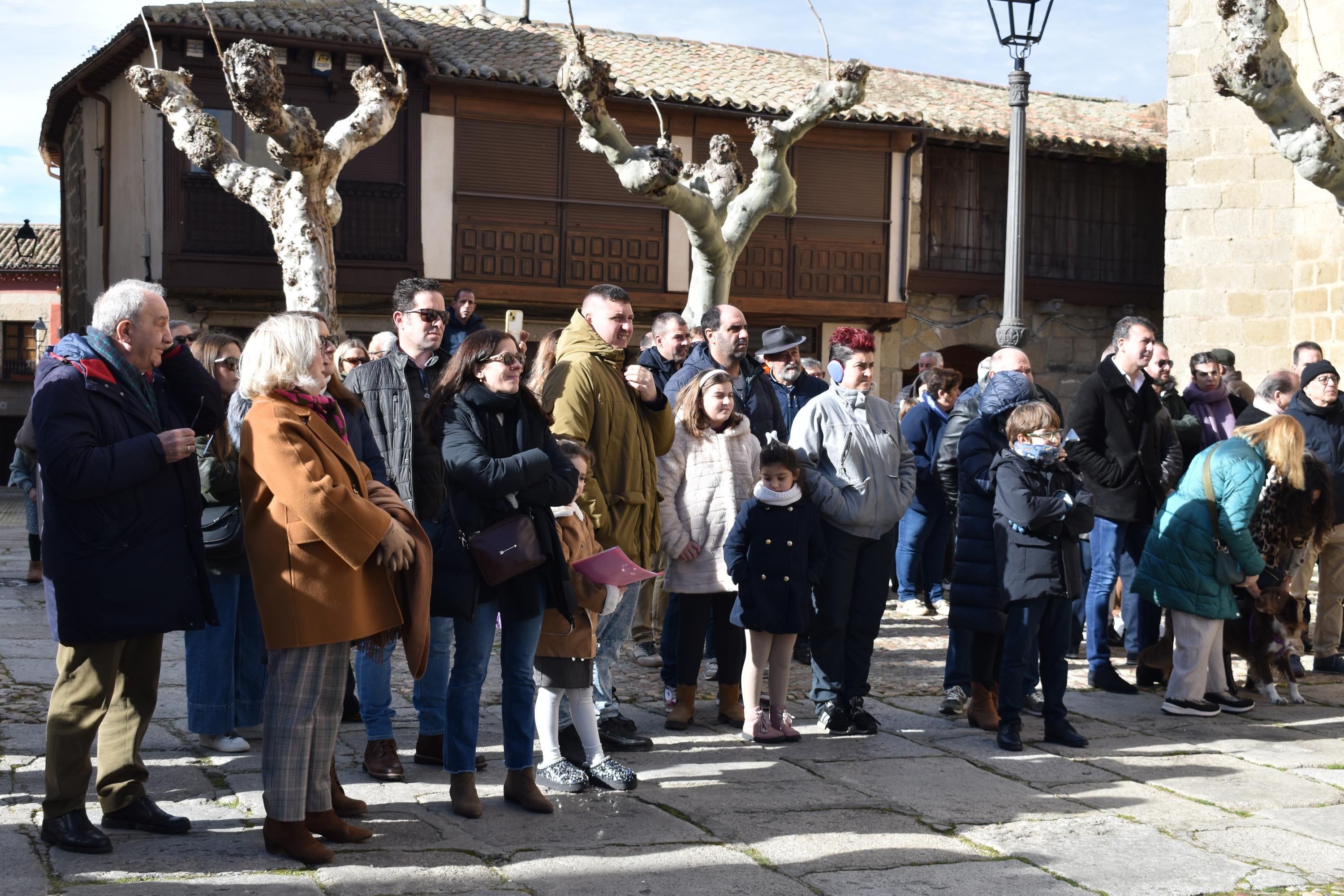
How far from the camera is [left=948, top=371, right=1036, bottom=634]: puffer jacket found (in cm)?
625

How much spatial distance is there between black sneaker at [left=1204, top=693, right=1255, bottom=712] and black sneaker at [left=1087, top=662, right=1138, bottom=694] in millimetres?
449

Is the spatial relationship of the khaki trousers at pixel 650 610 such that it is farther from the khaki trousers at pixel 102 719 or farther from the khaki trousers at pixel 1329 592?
the khaki trousers at pixel 102 719

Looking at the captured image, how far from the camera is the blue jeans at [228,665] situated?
17.6ft

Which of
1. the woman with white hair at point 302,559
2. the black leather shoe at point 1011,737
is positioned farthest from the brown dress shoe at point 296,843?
the black leather shoe at point 1011,737

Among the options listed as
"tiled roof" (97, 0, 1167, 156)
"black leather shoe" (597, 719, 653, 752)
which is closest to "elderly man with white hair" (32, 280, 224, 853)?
"black leather shoe" (597, 719, 653, 752)

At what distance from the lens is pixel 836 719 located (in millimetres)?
6184

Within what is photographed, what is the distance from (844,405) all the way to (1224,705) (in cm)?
255

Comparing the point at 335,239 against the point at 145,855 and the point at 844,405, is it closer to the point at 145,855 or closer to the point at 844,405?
the point at 844,405

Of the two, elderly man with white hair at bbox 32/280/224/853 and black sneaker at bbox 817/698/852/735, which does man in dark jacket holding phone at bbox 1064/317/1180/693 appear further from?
elderly man with white hair at bbox 32/280/224/853

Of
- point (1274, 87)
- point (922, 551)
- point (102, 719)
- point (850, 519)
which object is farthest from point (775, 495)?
point (1274, 87)

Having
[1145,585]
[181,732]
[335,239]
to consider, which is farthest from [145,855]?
[335,239]

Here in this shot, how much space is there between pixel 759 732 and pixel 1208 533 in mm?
2541

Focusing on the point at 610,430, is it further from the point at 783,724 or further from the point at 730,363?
the point at 783,724

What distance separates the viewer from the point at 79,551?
420 cm
